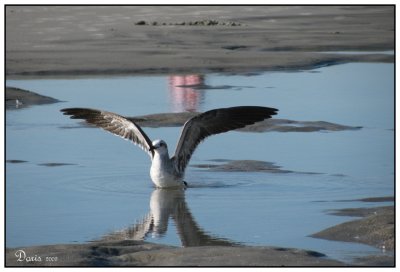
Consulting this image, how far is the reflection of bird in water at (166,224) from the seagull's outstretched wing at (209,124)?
1.85 feet

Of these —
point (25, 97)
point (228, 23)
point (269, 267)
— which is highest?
point (228, 23)

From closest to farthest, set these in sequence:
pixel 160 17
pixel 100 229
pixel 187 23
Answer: pixel 100 229, pixel 187 23, pixel 160 17

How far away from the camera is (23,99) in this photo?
18891 mm

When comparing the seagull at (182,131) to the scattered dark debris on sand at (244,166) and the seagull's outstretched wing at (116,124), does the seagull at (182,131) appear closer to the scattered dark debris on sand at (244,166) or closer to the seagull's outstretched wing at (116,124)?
the seagull's outstretched wing at (116,124)

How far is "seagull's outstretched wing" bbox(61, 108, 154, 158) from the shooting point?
12250mm

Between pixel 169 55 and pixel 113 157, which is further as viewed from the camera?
pixel 169 55

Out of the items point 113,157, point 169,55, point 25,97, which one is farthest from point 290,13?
point 113,157

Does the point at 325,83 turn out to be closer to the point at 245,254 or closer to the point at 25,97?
the point at 25,97

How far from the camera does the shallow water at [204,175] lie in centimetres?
956

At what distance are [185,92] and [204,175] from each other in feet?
25.7

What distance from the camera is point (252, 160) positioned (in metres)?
13.2

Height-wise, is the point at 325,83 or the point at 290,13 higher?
the point at 290,13

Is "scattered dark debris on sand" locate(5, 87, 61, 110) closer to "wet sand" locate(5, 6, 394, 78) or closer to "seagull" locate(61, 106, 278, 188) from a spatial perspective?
"wet sand" locate(5, 6, 394, 78)

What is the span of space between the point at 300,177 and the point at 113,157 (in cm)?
250
